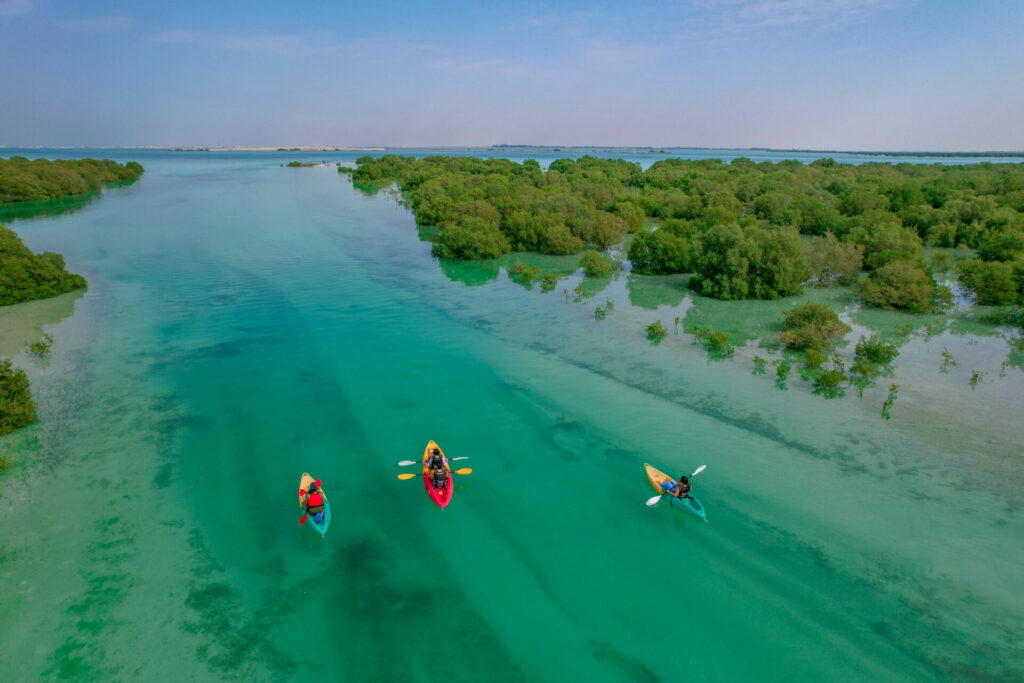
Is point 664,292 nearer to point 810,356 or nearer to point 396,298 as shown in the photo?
point 810,356

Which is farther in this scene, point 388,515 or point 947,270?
point 947,270

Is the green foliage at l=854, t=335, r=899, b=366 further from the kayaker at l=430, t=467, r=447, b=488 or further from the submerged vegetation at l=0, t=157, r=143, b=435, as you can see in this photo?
the submerged vegetation at l=0, t=157, r=143, b=435

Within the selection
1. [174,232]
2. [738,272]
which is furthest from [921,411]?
[174,232]

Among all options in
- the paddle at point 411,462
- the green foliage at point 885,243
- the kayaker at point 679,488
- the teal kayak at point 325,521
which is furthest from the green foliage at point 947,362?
the teal kayak at point 325,521

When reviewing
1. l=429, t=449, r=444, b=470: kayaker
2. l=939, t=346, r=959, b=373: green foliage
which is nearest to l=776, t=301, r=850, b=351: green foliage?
l=939, t=346, r=959, b=373: green foliage

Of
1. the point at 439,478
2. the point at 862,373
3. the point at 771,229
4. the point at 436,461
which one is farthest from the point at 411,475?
the point at 771,229

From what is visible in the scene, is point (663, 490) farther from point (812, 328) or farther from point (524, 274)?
point (524, 274)
